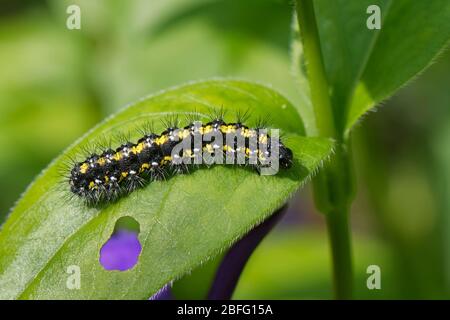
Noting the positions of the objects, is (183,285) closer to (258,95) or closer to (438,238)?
(438,238)

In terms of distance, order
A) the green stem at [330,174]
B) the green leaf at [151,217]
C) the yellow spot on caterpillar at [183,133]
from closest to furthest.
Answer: the green leaf at [151,217] < the green stem at [330,174] < the yellow spot on caterpillar at [183,133]

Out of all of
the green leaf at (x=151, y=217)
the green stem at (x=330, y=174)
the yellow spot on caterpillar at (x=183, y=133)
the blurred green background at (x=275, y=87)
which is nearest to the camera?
the green leaf at (x=151, y=217)

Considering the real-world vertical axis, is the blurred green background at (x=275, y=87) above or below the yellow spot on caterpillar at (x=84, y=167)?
above

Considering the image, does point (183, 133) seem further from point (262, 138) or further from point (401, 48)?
point (401, 48)

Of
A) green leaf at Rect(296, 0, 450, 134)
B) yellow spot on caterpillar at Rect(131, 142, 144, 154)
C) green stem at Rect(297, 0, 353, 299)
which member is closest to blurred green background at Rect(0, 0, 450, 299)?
green leaf at Rect(296, 0, 450, 134)

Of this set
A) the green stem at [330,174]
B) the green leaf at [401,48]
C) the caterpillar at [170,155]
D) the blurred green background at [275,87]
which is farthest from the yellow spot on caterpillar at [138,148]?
the blurred green background at [275,87]

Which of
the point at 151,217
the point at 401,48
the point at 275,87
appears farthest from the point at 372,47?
the point at 275,87

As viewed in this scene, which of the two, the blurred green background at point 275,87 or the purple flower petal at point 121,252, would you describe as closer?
the purple flower petal at point 121,252

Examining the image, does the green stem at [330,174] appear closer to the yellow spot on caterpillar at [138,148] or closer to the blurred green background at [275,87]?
the yellow spot on caterpillar at [138,148]

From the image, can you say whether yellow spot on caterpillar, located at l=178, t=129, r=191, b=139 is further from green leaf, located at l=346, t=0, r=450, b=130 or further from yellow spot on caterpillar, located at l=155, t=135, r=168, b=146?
green leaf, located at l=346, t=0, r=450, b=130
